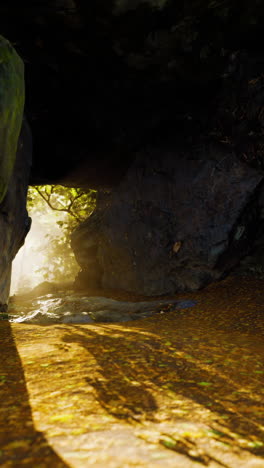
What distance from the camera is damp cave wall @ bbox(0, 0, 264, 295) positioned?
7.75 metres

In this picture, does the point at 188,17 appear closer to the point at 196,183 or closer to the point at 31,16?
the point at 31,16

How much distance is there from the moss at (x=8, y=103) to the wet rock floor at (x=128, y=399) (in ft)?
8.77

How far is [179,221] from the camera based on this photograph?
10.9m

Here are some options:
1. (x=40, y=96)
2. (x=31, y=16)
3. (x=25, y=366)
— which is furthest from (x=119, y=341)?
(x=40, y=96)

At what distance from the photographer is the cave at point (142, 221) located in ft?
8.62

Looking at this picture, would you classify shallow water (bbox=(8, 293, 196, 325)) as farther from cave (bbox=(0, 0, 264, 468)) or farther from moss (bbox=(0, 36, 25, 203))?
moss (bbox=(0, 36, 25, 203))

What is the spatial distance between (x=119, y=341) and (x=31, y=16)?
304 inches

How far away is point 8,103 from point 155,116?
791 centimetres

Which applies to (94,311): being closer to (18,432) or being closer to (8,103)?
(8,103)

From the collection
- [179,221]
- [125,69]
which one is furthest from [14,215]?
[179,221]

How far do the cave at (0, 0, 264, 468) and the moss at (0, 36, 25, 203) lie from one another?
0.10 ft

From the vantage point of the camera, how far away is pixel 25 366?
3.65 metres

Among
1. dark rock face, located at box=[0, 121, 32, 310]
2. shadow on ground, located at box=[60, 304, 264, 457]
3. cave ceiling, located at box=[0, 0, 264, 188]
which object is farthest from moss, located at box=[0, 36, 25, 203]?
cave ceiling, located at box=[0, 0, 264, 188]

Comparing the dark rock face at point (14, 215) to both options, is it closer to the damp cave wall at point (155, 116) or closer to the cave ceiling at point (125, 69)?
the cave ceiling at point (125, 69)
